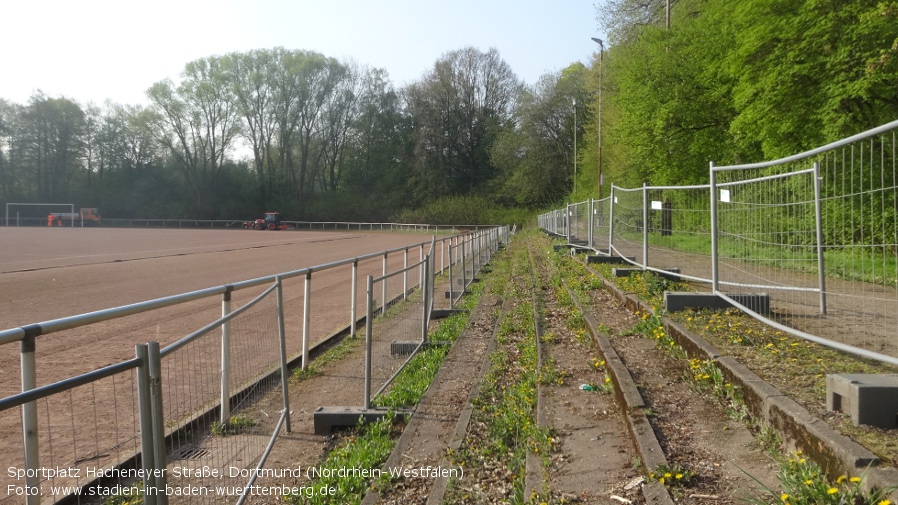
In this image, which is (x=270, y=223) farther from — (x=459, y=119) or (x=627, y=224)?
(x=627, y=224)

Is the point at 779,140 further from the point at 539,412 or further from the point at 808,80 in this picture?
the point at 539,412

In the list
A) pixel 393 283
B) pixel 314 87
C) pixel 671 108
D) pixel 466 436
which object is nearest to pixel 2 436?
pixel 466 436

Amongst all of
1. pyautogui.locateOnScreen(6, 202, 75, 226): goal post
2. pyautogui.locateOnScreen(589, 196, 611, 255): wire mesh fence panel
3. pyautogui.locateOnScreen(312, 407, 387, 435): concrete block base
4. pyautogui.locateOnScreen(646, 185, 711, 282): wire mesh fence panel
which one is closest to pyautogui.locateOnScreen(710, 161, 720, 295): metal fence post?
pyautogui.locateOnScreen(646, 185, 711, 282): wire mesh fence panel

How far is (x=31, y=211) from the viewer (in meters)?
85.1

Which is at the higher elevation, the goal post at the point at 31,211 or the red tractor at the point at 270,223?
the goal post at the point at 31,211

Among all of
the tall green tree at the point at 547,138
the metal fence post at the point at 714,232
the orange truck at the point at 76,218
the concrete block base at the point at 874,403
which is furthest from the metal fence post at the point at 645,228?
the orange truck at the point at 76,218

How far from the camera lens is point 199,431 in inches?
163

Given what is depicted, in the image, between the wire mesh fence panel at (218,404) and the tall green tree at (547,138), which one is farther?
the tall green tree at (547,138)

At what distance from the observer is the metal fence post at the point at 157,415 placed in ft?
9.80

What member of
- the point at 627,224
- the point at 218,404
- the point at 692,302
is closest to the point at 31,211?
the point at 627,224

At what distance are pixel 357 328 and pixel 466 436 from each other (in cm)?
561

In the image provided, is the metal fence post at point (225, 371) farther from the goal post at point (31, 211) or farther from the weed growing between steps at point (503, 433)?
the goal post at point (31, 211)

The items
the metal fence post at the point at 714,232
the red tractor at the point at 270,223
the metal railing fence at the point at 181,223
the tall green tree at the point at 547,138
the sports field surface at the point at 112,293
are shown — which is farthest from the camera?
the metal railing fence at the point at 181,223

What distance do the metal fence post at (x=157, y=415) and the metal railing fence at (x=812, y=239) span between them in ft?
12.0
